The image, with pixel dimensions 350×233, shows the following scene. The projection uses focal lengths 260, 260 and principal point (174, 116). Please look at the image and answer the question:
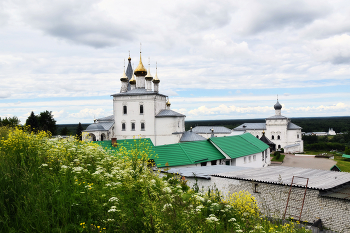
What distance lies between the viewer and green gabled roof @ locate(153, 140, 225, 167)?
1705 centimetres

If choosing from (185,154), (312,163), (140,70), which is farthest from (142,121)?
(312,163)

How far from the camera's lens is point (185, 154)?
18.0 m

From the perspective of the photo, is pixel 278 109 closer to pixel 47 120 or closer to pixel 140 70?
pixel 140 70

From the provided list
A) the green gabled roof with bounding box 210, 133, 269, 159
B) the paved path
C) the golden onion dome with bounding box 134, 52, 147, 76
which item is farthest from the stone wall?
the golden onion dome with bounding box 134, 52, 147, 76

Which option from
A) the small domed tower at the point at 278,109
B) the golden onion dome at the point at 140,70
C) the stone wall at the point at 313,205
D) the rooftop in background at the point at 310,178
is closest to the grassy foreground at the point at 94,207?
the stone wall at the point at 313,205

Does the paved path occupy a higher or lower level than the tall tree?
lower

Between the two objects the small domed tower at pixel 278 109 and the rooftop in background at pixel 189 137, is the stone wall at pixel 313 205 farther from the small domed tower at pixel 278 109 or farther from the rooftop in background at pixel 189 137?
the small domed tower at pixel 278 109

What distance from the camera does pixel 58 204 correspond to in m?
4.14

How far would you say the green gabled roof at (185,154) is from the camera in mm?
17047

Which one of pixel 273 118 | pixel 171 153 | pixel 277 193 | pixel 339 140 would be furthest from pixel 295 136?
pixel 277 193

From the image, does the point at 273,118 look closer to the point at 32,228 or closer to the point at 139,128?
the point at 139,128

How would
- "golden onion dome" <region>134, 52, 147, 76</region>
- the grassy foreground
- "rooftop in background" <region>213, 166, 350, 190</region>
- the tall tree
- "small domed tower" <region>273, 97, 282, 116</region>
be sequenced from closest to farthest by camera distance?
the grassy foreground, "rooftop in background" <region>213, 166, 350, 190</region>, "golden onion dome" <region>134, 52, 147, 76</region>, the tall tree, "small domed tower" <region>273, 97, 282, 116</region>

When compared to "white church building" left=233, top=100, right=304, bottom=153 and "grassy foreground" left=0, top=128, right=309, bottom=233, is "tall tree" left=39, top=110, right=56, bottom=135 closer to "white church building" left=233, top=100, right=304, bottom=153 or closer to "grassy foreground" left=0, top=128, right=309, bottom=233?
"white church building" left=233, top=100, right=304, bottom=153

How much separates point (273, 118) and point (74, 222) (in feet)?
180
